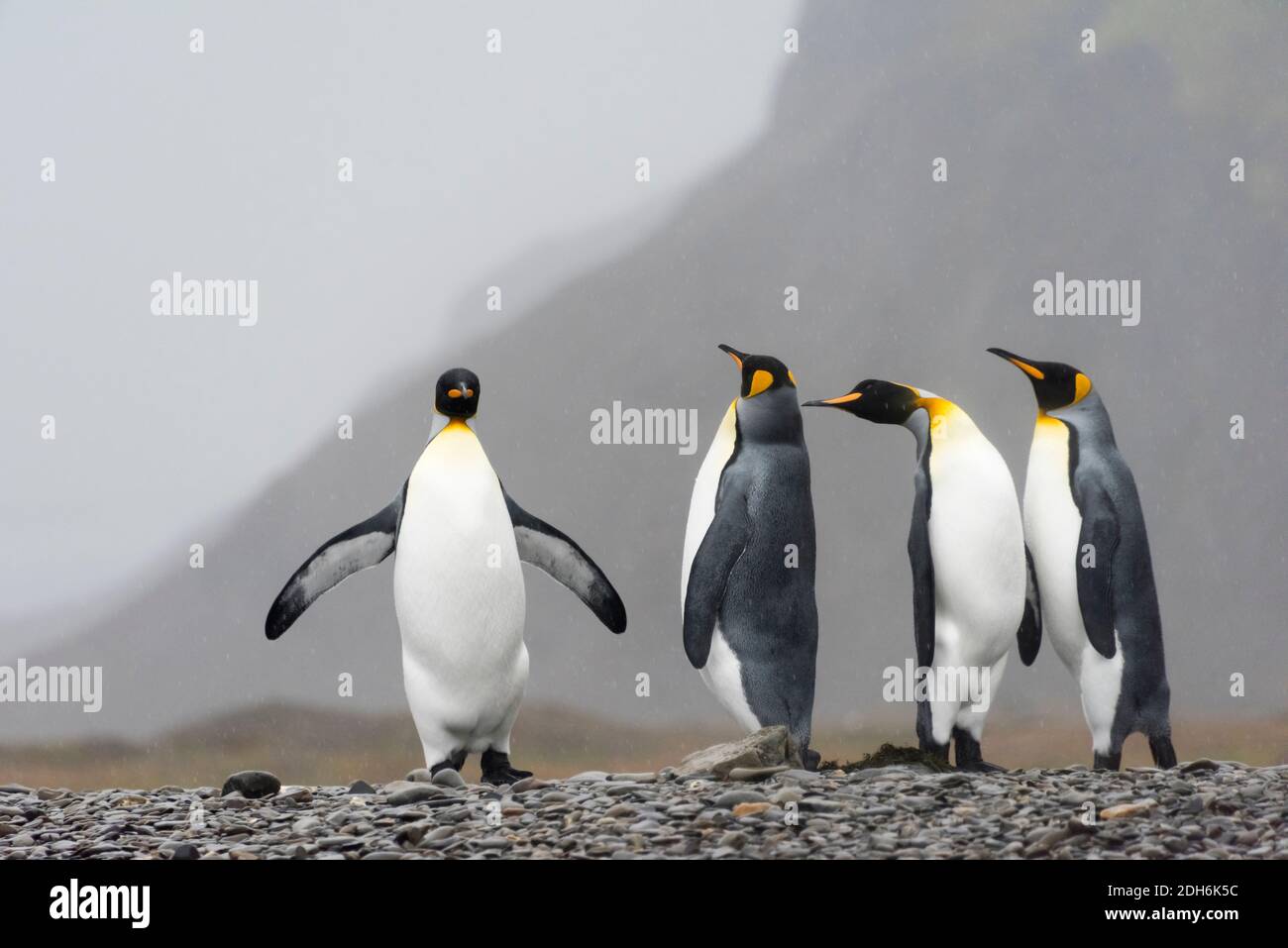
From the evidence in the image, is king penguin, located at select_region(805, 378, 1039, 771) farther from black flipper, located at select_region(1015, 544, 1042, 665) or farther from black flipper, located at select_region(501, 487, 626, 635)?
black flipper, located at select_region(501, 487, 626, 635)

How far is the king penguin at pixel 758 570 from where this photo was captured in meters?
4.05

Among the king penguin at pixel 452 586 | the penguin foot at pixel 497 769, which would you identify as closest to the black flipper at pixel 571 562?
the king penguin at pixel 452 586

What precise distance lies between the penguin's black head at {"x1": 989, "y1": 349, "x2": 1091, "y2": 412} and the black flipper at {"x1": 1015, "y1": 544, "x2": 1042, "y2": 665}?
0.55 meters

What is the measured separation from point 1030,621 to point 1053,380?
0.88m

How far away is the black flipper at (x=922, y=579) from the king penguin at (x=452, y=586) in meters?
1.31

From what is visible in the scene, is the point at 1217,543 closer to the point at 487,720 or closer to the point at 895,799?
the point at 895,799

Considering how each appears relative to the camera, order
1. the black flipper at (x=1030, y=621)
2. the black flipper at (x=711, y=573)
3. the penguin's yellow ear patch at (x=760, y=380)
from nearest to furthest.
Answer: the black flipper at (x=711, y=573)
the penguin's yellow ear patch at (x=760, y=380)
the black flipper at (x=1030, y=621)

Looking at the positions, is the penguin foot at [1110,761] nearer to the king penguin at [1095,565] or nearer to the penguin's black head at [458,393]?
the king penguin at [1095,565]

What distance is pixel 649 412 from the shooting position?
14.9 feet

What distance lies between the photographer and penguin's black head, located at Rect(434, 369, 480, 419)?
13.8ft

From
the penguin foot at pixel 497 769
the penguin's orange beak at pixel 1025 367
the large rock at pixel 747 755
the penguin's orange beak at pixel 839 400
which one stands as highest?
the penguin's orange beak at pixel 1025 367
